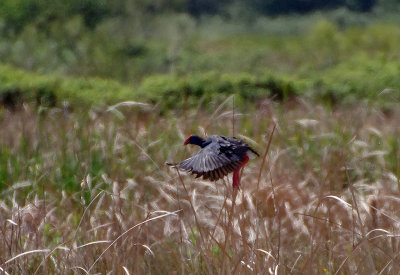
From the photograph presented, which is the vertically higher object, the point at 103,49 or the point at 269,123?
the point at 269,123

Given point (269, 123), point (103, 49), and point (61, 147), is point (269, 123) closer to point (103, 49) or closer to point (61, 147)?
point (61, 147)

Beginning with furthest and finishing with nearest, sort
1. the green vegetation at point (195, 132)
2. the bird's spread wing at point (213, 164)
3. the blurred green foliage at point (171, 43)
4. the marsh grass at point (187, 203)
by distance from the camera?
the blurred green foliage at point (171, 43)
the green vegetation at point (195, 132)
the marsh grass at point (187, 203)
the bird's spread wing at point (213, 164)

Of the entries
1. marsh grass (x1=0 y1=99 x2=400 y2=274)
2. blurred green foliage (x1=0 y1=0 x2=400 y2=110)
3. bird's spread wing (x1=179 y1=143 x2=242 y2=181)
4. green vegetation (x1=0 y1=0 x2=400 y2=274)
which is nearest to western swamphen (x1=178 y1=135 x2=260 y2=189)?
bird's spread wing (x1=179 y1=143 x2=242 y2=181)

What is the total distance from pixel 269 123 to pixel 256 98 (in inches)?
118

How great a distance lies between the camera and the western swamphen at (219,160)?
1.33 m

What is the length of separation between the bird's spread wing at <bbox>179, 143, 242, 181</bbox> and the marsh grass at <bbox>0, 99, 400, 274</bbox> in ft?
1.11

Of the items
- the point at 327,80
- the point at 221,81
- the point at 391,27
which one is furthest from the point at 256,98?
the point at 391,27

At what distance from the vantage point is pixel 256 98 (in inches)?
301

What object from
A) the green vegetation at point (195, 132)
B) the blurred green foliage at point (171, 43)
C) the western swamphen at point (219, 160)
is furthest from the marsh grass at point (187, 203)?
the blurred green foliage at point (171, 43)

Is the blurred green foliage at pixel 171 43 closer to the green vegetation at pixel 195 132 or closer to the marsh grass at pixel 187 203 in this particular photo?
the green vegetation at pixel 195 132

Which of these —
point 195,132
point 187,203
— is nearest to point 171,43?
point 195,132

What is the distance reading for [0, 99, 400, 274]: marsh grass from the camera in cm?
211

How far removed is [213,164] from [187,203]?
68.6 inches

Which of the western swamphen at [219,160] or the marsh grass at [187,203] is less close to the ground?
the western swamphen at [219,160]
